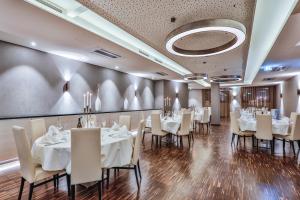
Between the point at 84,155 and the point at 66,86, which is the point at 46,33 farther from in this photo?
the point at 84,155

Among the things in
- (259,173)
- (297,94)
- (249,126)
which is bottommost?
(259,173)

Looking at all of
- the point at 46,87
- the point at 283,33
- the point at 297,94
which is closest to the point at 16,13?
the point at 46,87

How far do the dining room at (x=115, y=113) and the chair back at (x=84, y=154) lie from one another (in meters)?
0.01

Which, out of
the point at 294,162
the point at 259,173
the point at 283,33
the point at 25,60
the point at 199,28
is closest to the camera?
Result: the point at 199,28

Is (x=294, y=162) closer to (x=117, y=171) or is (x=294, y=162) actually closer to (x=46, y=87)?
(x=117, y=171)

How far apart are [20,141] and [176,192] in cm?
232

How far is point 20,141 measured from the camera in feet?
7.29

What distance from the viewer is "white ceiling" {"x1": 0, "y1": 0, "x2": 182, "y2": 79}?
2680 mm

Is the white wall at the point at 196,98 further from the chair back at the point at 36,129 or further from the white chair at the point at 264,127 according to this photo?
the chair back at the point at 36,129

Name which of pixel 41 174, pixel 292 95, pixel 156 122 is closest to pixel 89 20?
pixel 41 174

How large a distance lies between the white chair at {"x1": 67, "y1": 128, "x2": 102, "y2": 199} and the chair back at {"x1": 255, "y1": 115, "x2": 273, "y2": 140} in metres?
4.46

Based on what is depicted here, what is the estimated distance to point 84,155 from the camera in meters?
2.16

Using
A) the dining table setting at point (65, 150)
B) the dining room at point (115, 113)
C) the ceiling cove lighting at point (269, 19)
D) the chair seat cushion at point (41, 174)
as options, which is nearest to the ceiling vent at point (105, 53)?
the dining room at point (115, 113)

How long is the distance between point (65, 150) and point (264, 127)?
4.88 metres
